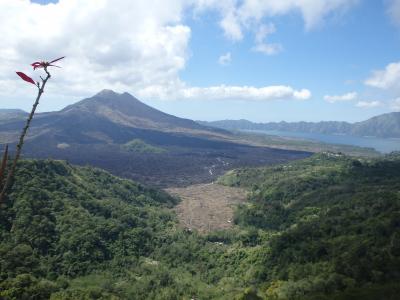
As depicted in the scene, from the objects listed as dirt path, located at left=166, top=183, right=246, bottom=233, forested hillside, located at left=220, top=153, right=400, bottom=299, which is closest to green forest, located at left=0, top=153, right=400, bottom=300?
forested hillside, located at left=220, top=153, right=400, bottom=299

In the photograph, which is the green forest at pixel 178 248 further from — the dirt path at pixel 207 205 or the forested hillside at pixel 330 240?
the dirt path at pixel 207 205

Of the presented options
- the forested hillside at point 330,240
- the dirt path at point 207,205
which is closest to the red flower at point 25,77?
the forested hillside at point 330,240

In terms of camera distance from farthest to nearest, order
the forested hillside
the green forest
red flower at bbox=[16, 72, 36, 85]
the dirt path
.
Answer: the dirt path
the green forest
the forested hillside
red flower at bbox=[16, 72, 36, 85]

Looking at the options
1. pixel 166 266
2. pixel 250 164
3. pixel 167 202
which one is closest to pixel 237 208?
pixel 167 202

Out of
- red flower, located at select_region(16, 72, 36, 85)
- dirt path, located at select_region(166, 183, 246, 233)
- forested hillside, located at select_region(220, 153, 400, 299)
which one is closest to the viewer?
red flower, located at select_region(16, 72, 36, 85)

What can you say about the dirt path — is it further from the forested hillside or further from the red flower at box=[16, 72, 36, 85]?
the red flower at box=[16, 72, 36, 85]

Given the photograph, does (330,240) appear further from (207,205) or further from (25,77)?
(25,77)
